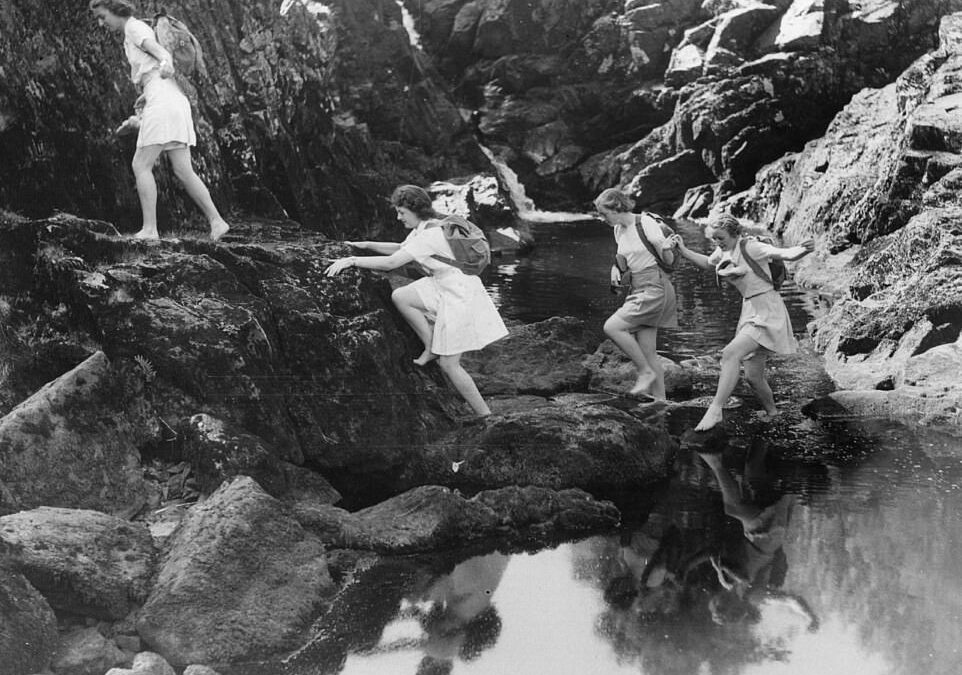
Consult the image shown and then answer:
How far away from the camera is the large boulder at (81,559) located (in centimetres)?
435

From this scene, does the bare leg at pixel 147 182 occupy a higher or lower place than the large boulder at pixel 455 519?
higher

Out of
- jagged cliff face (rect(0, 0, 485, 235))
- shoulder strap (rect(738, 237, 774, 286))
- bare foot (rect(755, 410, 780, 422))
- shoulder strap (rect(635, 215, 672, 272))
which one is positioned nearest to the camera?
shoulder strap (rect(738, 237, 774, 286))

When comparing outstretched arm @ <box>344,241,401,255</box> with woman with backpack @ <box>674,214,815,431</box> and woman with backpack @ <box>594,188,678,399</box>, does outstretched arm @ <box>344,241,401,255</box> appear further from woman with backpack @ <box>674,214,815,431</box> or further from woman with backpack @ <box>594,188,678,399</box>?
woman with backpack @ <box>674,214,815,431</box>

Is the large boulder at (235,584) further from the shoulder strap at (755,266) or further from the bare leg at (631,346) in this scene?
the shoulder strap at (755,266)

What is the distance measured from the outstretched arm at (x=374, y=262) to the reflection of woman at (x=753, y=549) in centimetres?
262

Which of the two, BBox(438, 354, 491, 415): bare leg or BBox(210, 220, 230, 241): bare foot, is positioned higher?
BBox(210, 220, 230, 241): bare foot

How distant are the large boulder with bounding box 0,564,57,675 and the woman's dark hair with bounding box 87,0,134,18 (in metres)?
3.94

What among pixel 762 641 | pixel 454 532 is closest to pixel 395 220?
pixel 454 532

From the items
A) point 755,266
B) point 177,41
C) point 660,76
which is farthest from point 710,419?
point 660,76

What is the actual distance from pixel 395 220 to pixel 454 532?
12.4 meters

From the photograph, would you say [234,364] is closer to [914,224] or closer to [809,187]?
[914,224]

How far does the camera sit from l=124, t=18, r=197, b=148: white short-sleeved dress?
21.4 feet

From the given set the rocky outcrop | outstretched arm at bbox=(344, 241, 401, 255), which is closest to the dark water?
the rocky outcrop

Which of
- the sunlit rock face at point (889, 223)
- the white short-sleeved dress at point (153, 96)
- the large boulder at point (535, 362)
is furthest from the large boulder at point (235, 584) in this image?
the sunlit rock face at point (889, 223)
